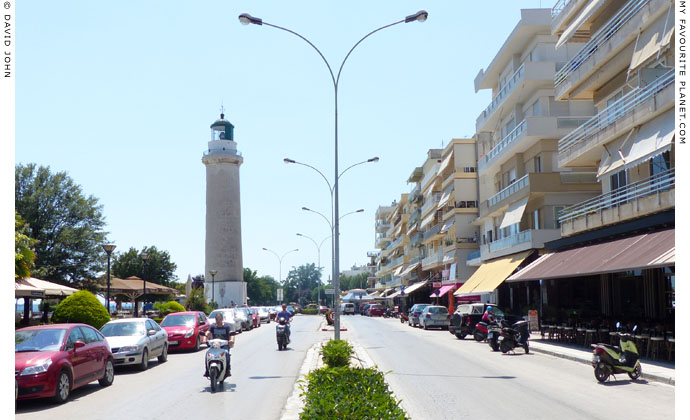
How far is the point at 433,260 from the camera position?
64.1 m

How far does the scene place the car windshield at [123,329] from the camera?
61.9 ft

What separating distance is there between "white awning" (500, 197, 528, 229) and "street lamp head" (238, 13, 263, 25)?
68.4 ft

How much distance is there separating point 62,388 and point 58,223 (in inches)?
1731

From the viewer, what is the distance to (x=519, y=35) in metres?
38.0

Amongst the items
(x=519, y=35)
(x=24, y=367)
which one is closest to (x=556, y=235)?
(x=519, y=35)

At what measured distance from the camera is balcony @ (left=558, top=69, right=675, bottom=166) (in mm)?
20219

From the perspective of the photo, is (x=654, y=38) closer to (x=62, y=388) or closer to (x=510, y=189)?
(x=510, y=189)

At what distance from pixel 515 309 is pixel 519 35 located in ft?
54.7

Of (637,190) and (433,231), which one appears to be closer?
(637,190)

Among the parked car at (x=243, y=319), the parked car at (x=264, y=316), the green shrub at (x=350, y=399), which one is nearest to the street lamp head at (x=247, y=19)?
the green shrub at (x=350, y=399)

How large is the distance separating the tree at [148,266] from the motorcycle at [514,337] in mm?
62400

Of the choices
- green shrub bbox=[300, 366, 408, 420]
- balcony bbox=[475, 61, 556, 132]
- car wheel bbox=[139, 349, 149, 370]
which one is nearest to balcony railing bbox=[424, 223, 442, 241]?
balcony bbox=[475, 61, 556, 132]

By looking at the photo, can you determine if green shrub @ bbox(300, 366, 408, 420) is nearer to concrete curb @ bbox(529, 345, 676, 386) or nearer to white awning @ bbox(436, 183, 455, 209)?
concrete curb @ bbox(529, 345, 676, 386)

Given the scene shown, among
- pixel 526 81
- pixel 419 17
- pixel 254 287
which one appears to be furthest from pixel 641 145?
pixel 254 287
